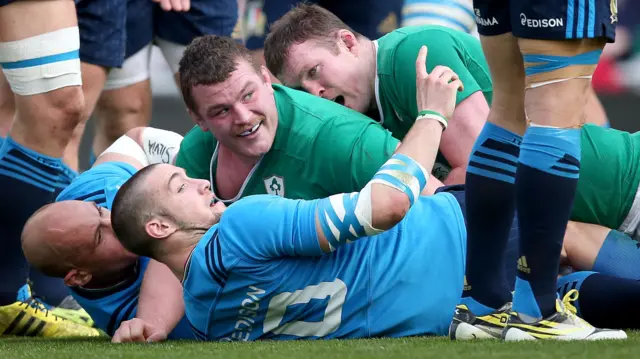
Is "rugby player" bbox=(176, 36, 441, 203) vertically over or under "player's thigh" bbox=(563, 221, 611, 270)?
over

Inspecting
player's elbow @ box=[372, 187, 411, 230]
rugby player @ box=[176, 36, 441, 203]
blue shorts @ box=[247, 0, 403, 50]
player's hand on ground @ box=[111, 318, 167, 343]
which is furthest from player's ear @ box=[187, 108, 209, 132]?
blue shorts @ box=[247, 0, 403, 50]

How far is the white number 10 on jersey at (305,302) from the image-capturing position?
3.30m

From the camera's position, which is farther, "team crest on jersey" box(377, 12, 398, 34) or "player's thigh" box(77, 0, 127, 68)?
"team crest on jersey" box(377, 12, 398, 34)

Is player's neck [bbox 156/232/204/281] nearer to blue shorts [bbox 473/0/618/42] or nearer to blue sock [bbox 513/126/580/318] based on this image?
blue sock [bbox 513/126/580/318]

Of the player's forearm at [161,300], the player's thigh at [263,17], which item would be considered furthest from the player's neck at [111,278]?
the player's thigh at [263,17]

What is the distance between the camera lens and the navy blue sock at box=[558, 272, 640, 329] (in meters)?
3.59

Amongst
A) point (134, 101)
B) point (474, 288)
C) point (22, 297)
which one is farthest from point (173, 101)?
point (474, 288)

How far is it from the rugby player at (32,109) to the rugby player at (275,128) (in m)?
0.42

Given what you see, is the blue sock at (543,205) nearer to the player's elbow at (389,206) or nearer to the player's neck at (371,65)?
the player's elbow at (389,206)

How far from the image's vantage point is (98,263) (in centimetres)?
378

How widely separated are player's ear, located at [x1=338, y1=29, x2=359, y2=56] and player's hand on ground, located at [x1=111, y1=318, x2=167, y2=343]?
1.52m

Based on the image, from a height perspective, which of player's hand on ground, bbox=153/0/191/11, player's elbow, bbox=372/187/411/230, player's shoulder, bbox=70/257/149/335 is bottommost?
player's shoulder, bbox=70/257/149/335

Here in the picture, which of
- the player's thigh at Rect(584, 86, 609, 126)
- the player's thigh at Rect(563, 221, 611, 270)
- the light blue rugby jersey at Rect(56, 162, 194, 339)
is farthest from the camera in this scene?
the player's thigh at Rect(584, 86, 609, 126)

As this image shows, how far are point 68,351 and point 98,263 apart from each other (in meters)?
0.57
